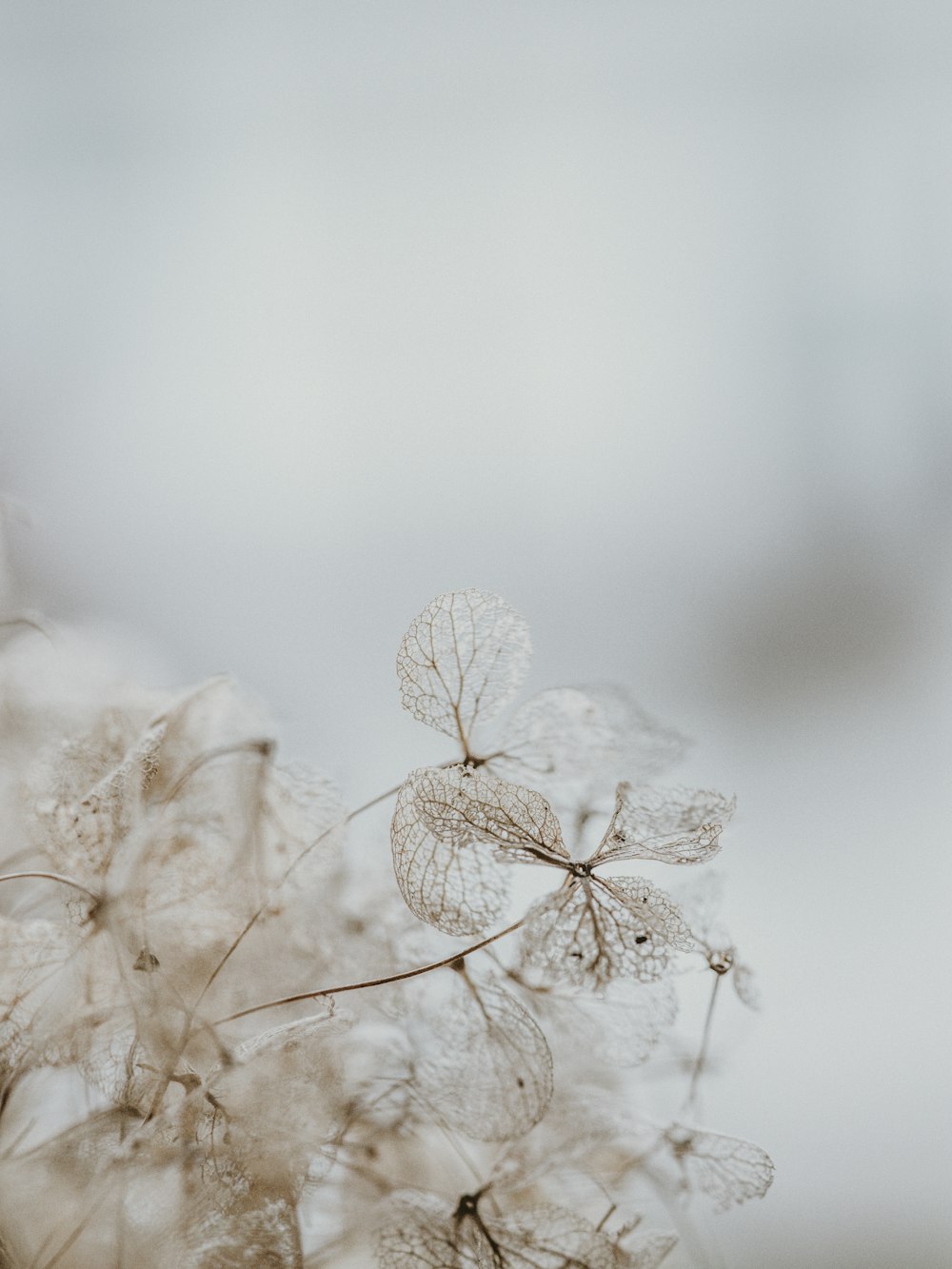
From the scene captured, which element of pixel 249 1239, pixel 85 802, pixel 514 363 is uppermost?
pixel 514 363

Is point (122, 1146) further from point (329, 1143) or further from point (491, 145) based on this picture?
point (491, 145)

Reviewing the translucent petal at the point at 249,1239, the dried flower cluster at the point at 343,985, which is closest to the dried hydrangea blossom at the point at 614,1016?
the dried flower cluster at the point at 343,985

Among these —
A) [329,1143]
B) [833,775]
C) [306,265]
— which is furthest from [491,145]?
[329,1143]

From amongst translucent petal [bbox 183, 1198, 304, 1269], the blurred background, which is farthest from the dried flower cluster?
the blurred background

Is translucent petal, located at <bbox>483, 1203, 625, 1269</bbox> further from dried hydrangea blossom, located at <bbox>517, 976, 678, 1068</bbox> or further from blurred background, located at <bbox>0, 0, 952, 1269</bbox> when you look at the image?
blurred background, located at <bbox>0, 0, 952, 1269</bbox>

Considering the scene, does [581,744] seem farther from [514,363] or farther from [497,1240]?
[514,363]

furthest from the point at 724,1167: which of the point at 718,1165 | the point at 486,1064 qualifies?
the point at 486,1064

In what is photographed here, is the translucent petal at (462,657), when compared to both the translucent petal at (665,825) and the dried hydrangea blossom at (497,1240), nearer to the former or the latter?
the translucent petal at (665,825)
